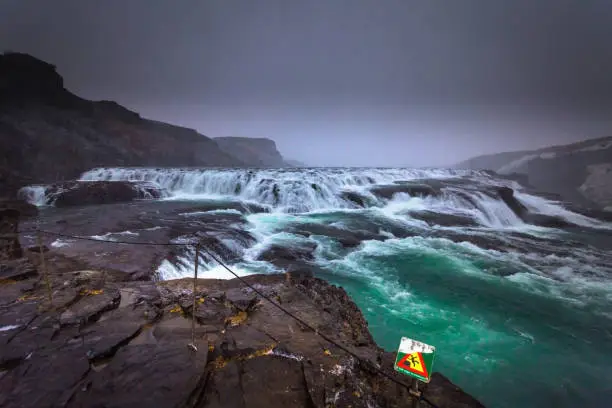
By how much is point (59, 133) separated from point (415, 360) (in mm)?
48803

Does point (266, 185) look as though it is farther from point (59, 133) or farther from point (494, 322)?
point (59, 133)

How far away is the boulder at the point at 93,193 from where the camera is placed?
1859 cm

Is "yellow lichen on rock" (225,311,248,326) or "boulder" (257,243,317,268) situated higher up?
"yellow lichen on rock" (225,311,248,326)

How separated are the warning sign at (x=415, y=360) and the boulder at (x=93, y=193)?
22172 millimetres

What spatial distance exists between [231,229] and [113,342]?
887cm

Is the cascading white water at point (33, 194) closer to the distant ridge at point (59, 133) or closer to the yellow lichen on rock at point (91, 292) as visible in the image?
the distant ridge at point (59, 133)

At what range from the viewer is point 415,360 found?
103 inches

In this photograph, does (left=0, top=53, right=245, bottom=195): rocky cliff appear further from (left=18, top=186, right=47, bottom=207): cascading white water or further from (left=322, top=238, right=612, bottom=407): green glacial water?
(left=322, top=238, right=612, bottom=407): green glacial water

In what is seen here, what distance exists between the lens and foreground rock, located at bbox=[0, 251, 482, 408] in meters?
3.31

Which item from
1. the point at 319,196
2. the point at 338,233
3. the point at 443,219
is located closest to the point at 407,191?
the point at 443,219

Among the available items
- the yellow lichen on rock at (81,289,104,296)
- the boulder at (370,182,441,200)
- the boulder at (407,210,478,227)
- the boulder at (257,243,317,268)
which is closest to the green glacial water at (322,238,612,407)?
the boulder at (257,243,317,268)

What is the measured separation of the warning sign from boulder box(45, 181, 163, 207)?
72.7 ft

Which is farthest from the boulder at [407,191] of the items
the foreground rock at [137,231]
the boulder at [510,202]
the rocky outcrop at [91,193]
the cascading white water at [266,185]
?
the rocky outcrop at [91,193]

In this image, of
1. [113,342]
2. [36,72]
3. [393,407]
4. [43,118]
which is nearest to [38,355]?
[113,342]
